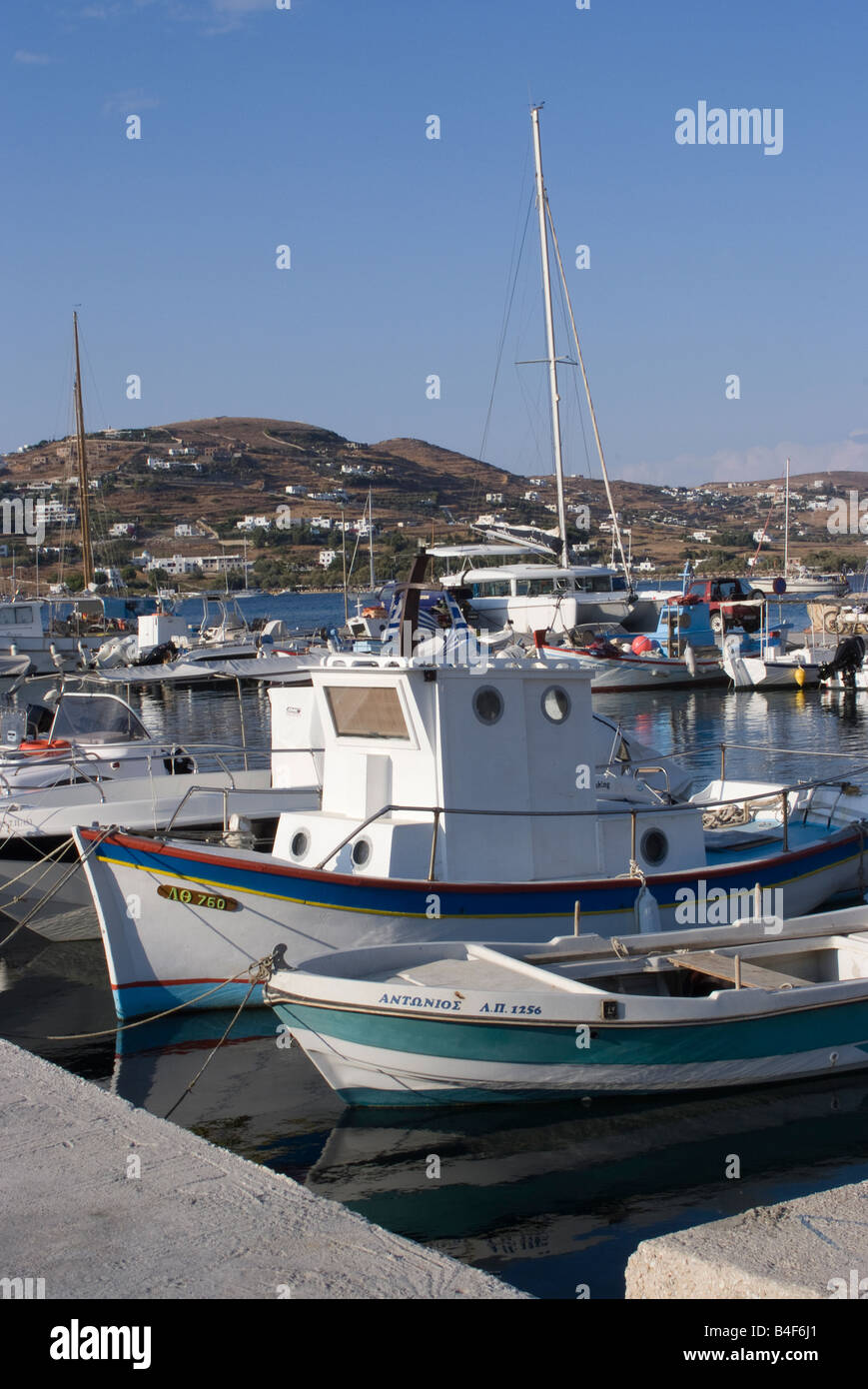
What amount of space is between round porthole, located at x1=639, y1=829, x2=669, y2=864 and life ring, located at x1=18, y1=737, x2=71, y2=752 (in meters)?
9.08

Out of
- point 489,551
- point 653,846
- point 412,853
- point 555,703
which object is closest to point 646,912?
point 653,846

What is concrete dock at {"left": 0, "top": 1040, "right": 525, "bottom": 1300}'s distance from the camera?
4.71 metres

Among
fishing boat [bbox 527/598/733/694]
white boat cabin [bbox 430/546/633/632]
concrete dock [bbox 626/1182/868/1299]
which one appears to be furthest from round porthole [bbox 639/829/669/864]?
white boat cabin [bbox 430/546/633/632]

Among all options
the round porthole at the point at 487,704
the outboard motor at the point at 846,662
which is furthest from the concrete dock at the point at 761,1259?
the outboard motor at the point at 846,662

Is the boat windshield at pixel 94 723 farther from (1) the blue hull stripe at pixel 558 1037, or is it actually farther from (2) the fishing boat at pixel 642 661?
(2) the fishing boat at pixel 642 661

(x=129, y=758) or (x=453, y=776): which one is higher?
(x=453, y=776)

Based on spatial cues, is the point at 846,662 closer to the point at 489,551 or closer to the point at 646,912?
the point at 489,551

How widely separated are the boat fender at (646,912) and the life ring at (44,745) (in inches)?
378

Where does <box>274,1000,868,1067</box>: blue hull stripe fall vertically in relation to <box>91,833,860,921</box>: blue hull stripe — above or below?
below

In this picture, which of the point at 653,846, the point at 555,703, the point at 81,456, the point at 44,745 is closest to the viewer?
the point at 555,703

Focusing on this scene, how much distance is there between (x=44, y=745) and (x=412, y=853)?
8585mm

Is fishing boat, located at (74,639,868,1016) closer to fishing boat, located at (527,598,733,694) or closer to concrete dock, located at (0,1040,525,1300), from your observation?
concrete dock, located at (0,1040,525,1300)

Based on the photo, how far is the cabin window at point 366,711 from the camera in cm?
1171

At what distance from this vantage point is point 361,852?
38.7 feet
